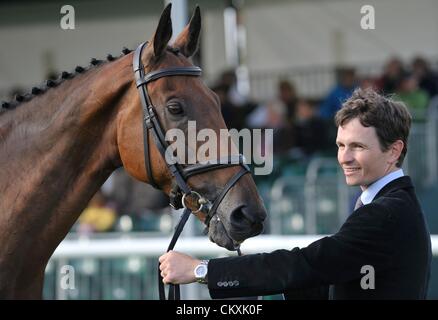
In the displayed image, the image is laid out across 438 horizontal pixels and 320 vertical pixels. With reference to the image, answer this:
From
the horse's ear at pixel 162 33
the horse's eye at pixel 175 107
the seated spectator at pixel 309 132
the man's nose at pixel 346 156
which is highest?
the seated spectator at pixel 309 132

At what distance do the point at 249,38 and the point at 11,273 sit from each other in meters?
9.37

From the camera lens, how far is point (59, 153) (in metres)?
3.36

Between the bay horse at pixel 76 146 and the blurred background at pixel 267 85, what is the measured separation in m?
1.72

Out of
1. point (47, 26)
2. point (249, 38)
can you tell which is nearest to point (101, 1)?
point (47, 26)

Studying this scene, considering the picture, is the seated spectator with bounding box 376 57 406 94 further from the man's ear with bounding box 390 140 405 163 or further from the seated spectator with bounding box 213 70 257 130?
the man's ear with bounding box 390 140 405 163

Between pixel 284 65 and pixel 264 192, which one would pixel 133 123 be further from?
pixel 284 65

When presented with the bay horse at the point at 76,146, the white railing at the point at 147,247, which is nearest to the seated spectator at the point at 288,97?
the white railing at the point at 147,247

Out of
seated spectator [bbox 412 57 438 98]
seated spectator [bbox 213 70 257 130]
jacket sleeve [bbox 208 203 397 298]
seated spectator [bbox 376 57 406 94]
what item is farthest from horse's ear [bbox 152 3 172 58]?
seated spectator [bbox 412 57 438 98]

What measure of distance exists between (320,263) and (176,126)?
0.86 meters

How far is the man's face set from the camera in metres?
2.91

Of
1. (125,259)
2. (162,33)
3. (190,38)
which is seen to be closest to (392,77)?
(125,259)

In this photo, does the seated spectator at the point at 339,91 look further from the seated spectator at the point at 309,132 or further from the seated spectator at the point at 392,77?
the seated spectator at the point at 392,77

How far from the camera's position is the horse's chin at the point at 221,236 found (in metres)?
3.12

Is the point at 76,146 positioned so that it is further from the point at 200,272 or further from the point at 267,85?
the point at 267,85
